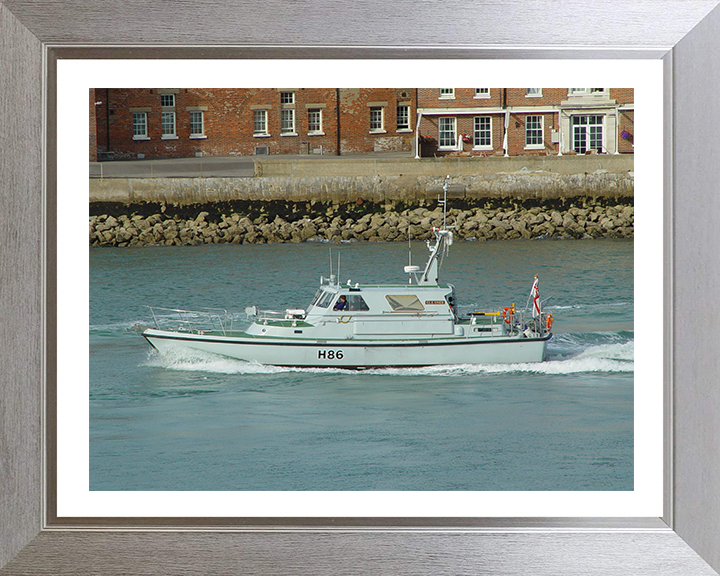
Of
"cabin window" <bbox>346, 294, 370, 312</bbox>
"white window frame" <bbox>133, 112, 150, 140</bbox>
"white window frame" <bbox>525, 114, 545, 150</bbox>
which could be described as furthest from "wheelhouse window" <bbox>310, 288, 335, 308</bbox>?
"white window frame" <bbox>525, 114, 545, 150</bbox>

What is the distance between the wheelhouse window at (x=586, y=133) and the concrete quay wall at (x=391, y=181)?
7.8 inches

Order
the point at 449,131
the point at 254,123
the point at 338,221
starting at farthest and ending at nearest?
the point at 338,221 → the point at 449,131 → the point at 254,123

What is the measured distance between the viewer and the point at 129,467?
4.89 m

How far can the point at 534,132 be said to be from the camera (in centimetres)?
1298

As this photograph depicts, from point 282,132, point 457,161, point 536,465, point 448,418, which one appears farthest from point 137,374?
point 457,161

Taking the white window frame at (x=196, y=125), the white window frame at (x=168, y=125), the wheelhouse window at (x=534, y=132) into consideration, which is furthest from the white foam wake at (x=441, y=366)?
the wheelhouse window at (x=534, y=132)

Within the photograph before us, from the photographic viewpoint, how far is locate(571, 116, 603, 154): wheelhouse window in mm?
11845

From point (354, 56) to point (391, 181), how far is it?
11633 mm

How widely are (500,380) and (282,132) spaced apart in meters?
6.79

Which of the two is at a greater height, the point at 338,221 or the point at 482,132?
the point at 482,132

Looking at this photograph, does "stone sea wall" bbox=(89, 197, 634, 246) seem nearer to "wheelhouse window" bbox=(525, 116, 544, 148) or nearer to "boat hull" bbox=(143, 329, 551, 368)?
"wheelhouse window" bbox=(525, 116, 544, 148)

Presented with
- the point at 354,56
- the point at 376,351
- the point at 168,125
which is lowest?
the point at 376,351

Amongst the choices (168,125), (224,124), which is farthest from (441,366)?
(224,124)

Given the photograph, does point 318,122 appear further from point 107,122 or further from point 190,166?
point 107,122
